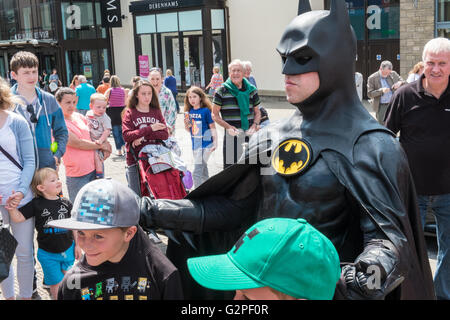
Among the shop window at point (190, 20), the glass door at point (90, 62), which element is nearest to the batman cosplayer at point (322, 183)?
the shop window at point (190, 20)

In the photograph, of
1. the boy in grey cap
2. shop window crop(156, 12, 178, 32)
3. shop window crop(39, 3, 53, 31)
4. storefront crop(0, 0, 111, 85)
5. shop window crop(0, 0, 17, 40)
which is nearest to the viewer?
the boy in grey cap

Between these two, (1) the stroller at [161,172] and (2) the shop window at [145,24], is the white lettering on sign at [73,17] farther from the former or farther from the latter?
(1) the stroller at [161,172]

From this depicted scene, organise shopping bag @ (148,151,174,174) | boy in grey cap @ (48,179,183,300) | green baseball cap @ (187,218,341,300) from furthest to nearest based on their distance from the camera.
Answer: shopping bag @ (148,151,174,174), boy in grey cap @ (48,179,183,300), green baseball cap @ (187,218,341,300)


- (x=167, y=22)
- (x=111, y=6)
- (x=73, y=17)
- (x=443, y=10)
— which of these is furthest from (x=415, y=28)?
(x=73, y=17)

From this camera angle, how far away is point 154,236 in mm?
6168

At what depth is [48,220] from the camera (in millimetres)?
4371

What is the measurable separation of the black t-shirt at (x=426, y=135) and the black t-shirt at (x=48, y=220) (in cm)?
271

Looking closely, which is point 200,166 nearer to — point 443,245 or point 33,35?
point 443,245

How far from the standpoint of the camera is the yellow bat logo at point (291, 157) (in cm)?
251

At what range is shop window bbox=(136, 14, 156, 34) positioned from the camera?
26.1 metres

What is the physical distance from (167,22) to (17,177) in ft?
72.3

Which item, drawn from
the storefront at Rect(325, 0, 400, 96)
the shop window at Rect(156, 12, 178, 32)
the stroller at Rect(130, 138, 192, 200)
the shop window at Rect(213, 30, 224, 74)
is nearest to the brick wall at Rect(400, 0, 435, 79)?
the storefront at Rect(325, 0, 400, 96)

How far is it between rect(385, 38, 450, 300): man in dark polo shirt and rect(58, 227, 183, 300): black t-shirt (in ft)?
8.47

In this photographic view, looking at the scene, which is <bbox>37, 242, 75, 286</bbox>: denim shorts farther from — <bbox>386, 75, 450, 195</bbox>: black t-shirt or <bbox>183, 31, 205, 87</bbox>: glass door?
<bbox>183, 31, 205, 87</bbox>: glass door
